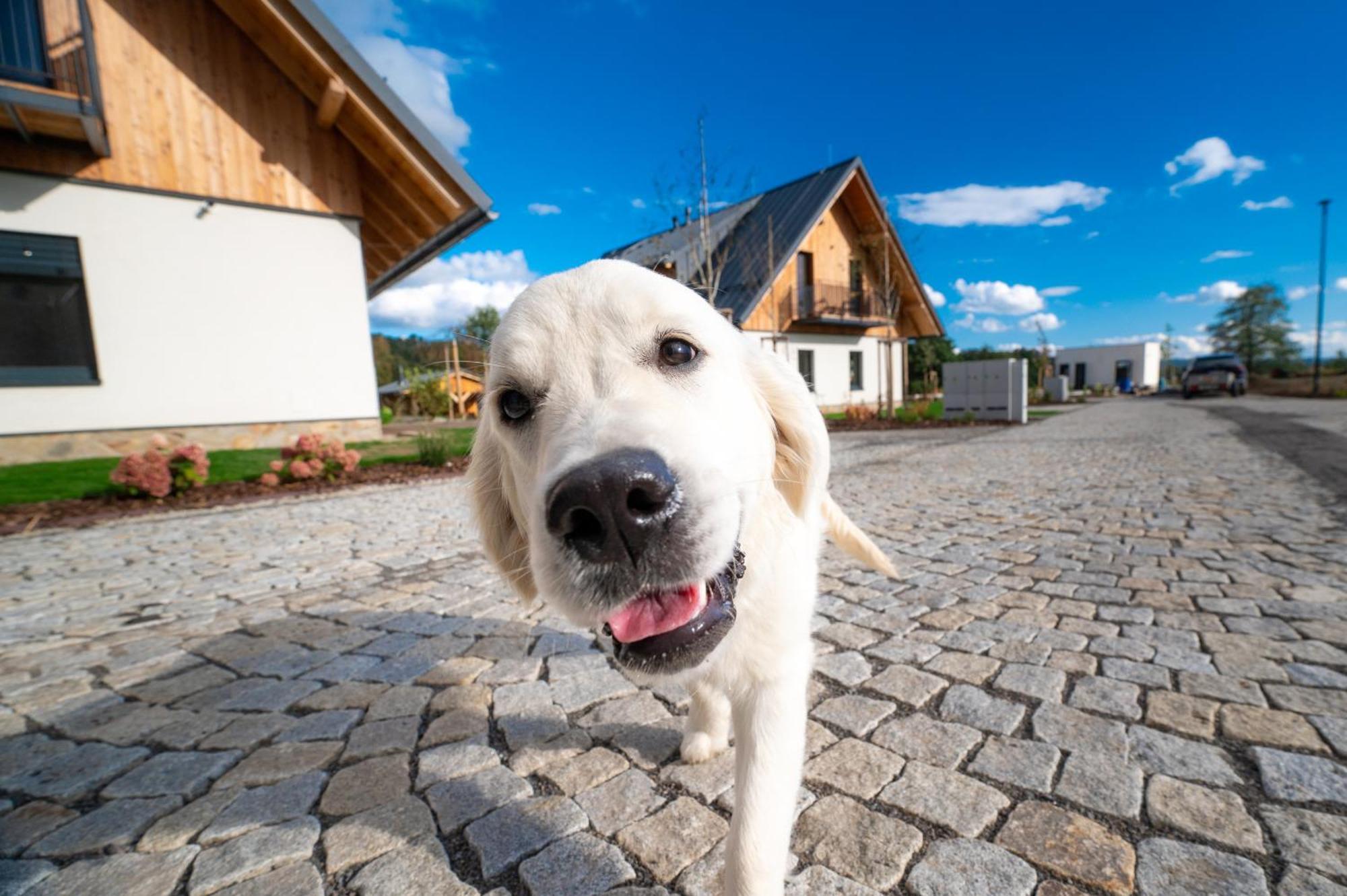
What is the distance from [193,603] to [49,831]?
8.95 feet

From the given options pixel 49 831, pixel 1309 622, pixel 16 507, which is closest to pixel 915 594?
pixel 1309 622

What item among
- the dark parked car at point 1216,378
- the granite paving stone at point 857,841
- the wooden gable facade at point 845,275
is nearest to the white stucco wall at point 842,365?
the wooden gable facade at point 845,275

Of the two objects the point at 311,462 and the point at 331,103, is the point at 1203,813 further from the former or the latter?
the point at 331,103

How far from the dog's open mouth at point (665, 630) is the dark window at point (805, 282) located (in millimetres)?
26343

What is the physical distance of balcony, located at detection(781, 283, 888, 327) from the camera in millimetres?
26203

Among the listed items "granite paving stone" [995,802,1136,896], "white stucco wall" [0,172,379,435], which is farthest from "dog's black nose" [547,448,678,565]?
"white stucco wall" [0,172,379,435]

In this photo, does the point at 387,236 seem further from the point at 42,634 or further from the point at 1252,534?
the point at 1252,534

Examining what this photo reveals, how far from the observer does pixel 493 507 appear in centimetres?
239

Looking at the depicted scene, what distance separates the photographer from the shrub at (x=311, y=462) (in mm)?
9094

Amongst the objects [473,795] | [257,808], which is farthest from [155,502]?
[473,795]

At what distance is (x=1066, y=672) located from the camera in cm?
272

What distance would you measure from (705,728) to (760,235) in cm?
2689

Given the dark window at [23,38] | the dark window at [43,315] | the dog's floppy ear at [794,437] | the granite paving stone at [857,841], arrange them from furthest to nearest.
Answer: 1. the dark window at [43,315]
2. the dark window at [23,38]
3. the dog's floppy ear at [794,437]
4. the granite paving stone at [857,841]

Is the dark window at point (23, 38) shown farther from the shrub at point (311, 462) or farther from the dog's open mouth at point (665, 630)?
the dog's open mouth at point (665, 630)
